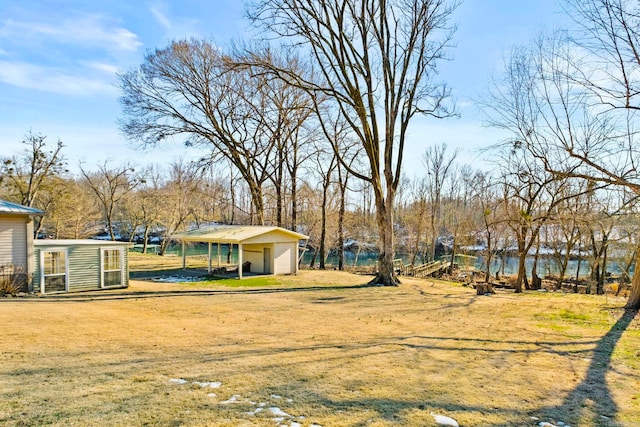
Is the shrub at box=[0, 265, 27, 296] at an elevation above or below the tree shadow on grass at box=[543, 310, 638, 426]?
above

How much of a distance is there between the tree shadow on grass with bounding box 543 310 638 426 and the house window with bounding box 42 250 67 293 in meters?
13.8

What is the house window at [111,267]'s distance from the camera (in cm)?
1423

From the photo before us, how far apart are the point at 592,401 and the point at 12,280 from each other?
14311 millimetres

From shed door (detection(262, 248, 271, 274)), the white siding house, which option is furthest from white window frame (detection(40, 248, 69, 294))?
shed door (detection(262, 248, 271, 274))

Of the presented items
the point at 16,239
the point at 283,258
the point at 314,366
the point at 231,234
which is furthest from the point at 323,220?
the point at 314,366

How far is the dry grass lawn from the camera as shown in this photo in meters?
3.89

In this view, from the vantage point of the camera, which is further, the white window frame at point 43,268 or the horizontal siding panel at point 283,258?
the horizontal siding panel at point 283,258

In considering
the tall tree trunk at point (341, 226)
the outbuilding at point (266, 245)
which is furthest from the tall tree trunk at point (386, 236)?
the tall tree trunk at point (341, 226)

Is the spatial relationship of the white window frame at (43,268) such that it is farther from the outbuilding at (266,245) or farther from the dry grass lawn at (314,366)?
the outbuilding at (266,245)

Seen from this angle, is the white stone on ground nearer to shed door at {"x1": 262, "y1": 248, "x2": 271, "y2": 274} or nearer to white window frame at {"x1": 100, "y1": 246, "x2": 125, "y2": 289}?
white window frame at {"x1": 100, "y1": 246, "x2": 125, "y2": 289}

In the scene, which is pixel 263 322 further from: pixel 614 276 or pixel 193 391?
pixel 614 276

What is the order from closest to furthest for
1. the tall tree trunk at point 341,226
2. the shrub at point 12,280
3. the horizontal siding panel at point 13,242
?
the shrub at point 12,280 < the horizontal siding panel at point 13,242 < the tall tree trunk at point 341,226

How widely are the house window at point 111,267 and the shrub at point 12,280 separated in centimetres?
225

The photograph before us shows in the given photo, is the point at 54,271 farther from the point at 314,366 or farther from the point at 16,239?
the point at 314,366
